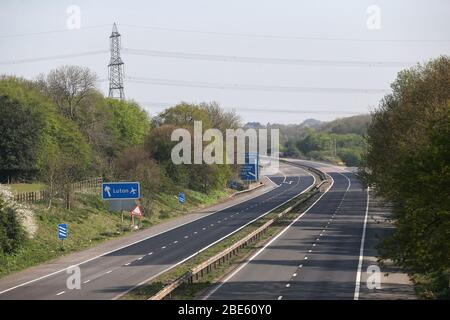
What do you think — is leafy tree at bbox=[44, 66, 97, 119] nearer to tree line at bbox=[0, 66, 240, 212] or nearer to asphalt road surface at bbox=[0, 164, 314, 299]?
tree line at bbox=[0, 66, 240, 212]

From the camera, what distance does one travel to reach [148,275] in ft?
141

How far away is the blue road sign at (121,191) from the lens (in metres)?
67.9

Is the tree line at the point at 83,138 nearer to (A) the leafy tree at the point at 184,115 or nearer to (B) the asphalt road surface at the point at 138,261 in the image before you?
(A) the leafy tree at the point at 184,115

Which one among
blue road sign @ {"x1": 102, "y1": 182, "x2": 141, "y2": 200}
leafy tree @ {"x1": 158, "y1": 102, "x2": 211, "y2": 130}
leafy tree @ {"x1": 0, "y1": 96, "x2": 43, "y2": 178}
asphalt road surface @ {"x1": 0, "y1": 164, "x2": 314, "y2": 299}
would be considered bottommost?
asphalt road surface @ {"x1": 0, "y1": 164, "x2": 314, "y2": 299}

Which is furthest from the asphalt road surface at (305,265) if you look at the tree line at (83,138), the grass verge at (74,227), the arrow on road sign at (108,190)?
the tree line at (83,138)

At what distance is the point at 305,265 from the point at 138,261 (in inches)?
427

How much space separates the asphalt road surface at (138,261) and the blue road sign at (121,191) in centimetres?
418

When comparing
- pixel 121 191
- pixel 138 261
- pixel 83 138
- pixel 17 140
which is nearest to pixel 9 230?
pixel 138 261

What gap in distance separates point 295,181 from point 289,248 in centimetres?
9795

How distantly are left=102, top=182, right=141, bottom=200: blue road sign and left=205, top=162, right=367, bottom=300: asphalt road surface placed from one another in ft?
43.2

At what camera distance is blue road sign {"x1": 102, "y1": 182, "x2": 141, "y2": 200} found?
6788 cm

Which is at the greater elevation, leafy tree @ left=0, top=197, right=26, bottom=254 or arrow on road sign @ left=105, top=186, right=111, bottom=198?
arrow on road sign @ left=105, top=186, right=111, bottom=198

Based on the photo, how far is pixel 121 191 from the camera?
2680 inches

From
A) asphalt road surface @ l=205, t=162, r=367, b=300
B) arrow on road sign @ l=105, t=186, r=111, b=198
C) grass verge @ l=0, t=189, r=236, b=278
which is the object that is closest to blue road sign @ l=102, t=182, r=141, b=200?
arrow on road sign @ l=105, t=186, r=111, b=198
